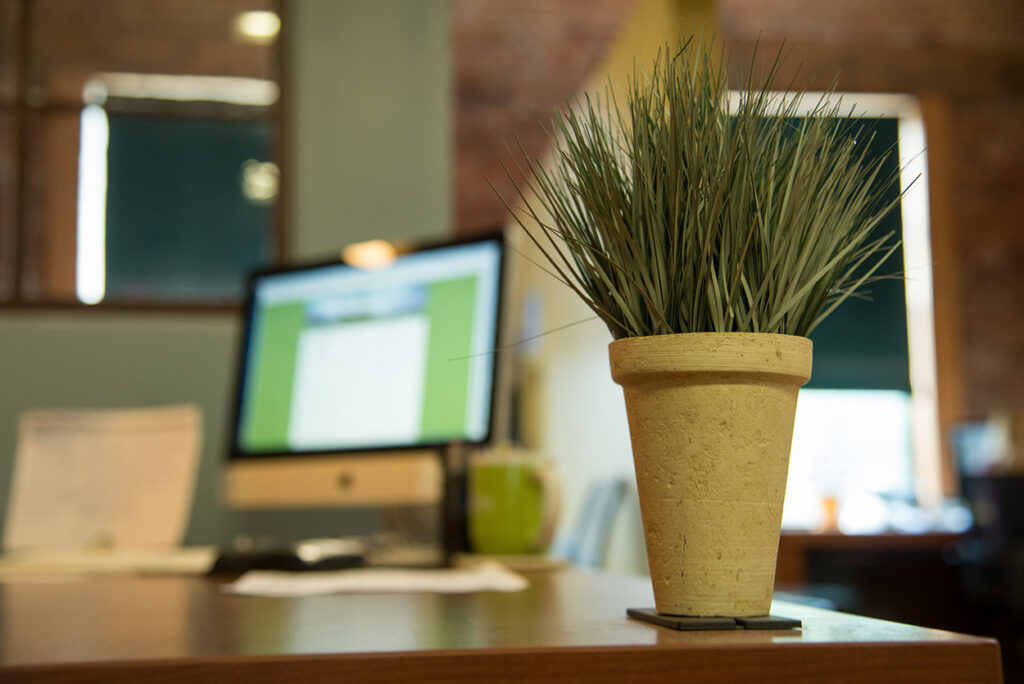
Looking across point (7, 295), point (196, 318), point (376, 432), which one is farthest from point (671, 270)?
point (7, 295)

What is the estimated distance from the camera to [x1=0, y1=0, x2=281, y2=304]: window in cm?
212

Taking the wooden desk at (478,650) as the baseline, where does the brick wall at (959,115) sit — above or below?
above

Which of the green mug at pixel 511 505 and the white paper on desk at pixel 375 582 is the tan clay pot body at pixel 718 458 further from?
the green mug at pixel 511 505

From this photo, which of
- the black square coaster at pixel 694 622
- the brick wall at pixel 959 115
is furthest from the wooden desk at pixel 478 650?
the brick wall at pixel 959 115

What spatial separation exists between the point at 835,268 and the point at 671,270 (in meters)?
0.09

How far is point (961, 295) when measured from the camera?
18.0 feet

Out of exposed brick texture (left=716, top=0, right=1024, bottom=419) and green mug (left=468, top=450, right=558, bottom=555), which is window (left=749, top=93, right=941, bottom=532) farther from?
green mug (left=468, top=450, right=558, bottom=555)

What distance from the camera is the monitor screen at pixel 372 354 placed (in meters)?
1.34

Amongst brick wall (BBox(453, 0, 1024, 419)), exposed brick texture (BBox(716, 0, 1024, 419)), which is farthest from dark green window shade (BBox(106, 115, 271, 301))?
exposed brick texture (BBox(716, 0, 1024, 419))

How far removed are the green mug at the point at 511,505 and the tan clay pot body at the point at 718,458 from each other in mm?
720

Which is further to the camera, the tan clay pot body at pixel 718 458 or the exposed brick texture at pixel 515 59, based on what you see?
the exposed brick texture at pixel 515 59

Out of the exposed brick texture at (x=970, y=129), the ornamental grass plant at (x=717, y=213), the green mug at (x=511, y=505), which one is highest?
the exposed brick texture at (x=970, y=129)

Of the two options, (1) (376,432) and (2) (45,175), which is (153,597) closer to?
(1) (376,432)

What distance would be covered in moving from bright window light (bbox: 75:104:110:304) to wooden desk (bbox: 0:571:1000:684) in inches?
68.0
